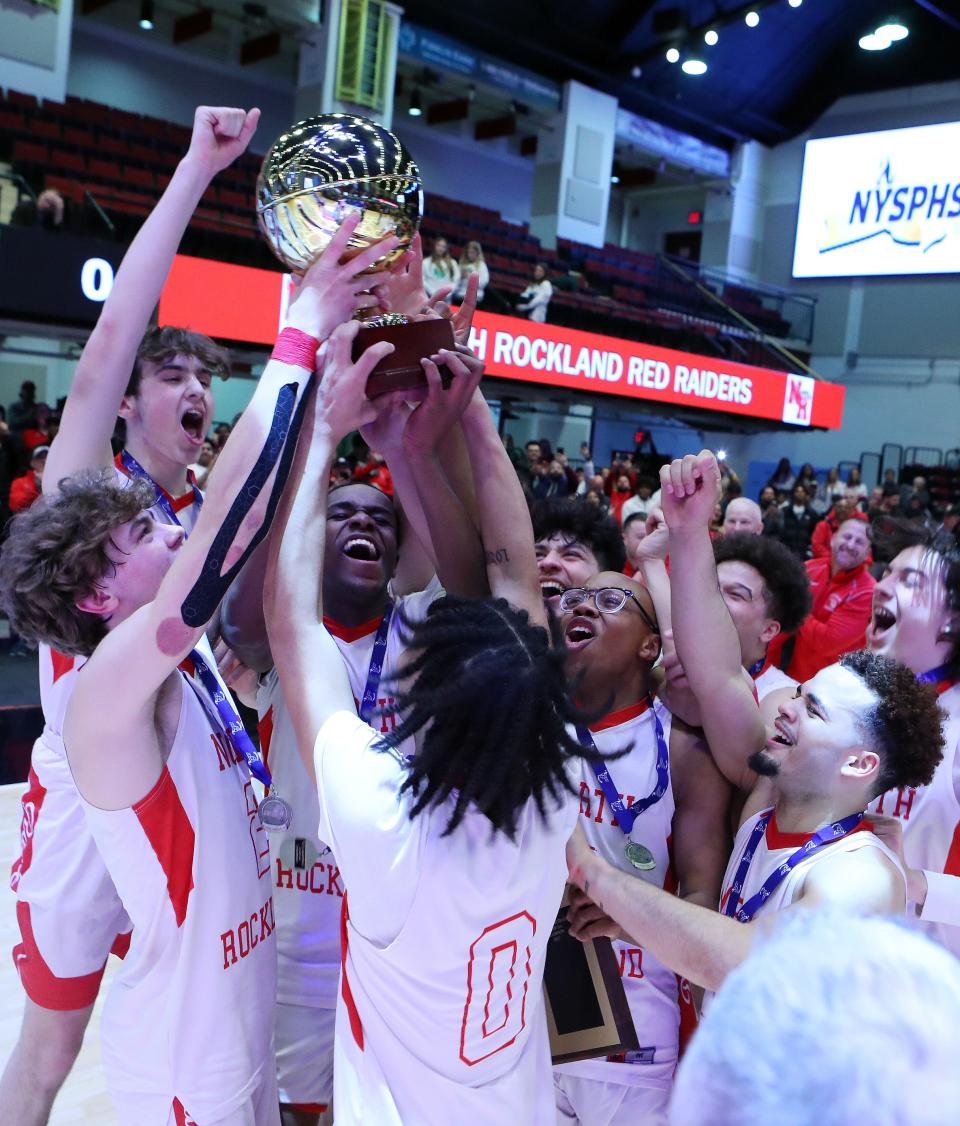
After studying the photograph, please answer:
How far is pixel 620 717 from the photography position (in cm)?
199

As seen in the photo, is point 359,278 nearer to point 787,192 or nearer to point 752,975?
point 752,975

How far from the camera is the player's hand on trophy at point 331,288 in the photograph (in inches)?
58.5

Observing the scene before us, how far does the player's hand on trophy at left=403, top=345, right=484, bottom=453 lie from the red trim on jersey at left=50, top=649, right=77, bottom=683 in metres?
0.88

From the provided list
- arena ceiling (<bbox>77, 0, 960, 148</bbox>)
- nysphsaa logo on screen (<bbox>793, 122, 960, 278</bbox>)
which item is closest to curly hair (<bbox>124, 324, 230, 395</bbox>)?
arena ceiling (<bbox>77, 0, 960, 148</bbox>)

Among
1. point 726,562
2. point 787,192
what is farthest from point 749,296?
point 726,562

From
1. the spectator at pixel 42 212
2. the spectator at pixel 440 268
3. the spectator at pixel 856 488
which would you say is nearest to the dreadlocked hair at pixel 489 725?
the spectator at pixel 42 212

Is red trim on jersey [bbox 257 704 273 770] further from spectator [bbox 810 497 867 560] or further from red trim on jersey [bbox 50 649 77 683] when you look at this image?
spectator [bbox 810 497 867 560]

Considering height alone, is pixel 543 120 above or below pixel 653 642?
above

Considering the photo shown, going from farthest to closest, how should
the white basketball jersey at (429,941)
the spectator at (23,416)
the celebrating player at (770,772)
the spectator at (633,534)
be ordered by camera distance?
the spectator at (23,416), the spectator at (633,534), the celebrating player at (770,772), the white basketball jersey at (429,941)

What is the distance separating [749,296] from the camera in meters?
21.1

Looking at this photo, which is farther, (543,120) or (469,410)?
(543,120)

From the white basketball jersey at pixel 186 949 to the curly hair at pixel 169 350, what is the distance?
1.22 m

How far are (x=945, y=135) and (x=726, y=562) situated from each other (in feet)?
49.6

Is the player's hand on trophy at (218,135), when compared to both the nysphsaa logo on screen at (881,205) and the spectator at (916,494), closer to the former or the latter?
the spectator at (916,494)
